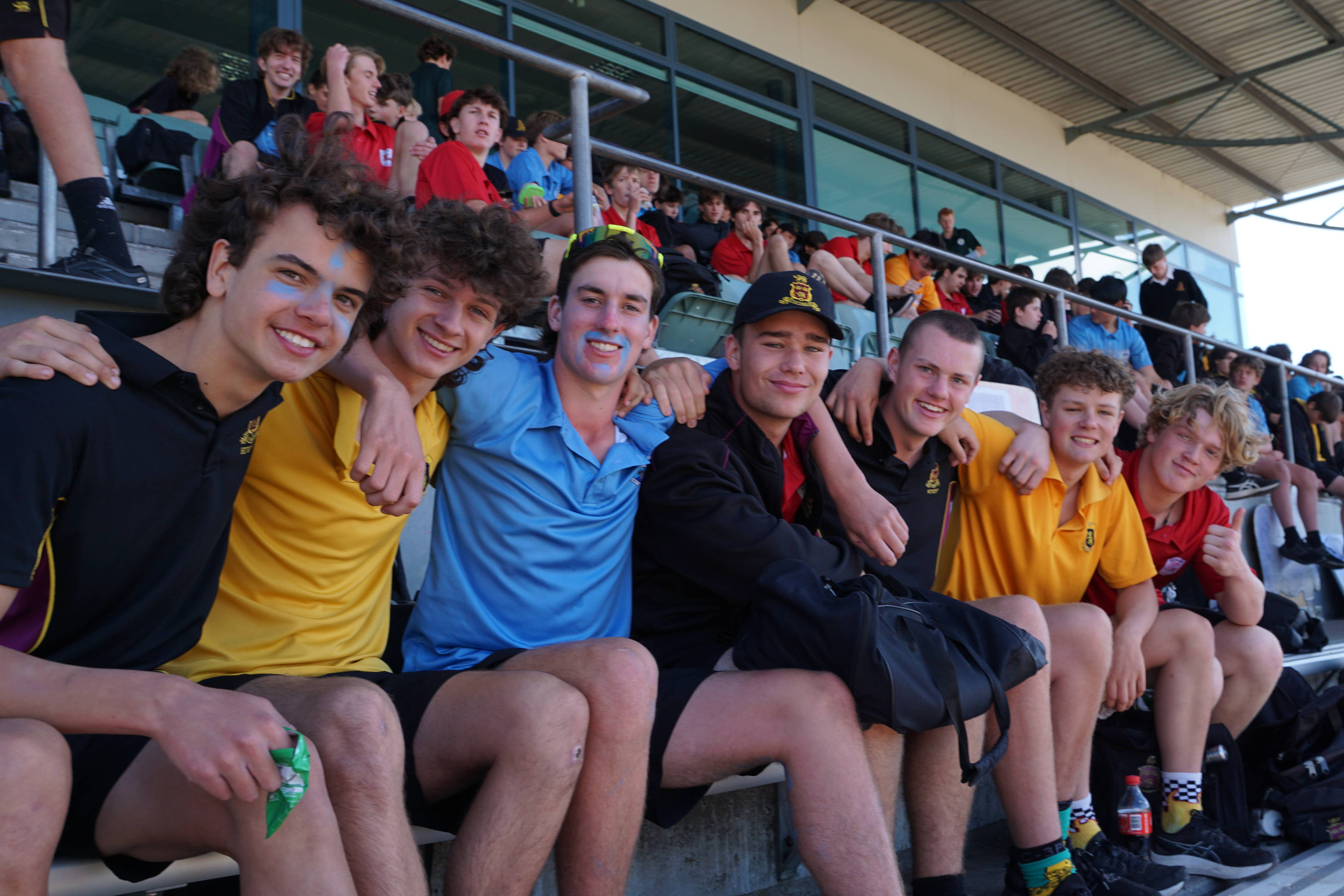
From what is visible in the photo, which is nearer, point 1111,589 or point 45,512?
point 45,512

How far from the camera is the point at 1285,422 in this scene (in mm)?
8055

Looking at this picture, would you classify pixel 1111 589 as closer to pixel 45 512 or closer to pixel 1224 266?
pixel 45 512

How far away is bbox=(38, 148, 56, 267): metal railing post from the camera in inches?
100

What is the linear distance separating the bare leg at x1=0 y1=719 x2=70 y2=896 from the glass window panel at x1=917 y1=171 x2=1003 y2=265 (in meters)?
11.1

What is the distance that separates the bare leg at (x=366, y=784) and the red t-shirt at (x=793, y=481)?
1.35 metres

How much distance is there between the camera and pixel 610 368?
7.79 feet

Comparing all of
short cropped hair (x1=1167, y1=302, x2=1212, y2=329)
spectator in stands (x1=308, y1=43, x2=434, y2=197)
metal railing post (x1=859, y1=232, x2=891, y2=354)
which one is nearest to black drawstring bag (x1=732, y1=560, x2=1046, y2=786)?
metal railing post (x1=859, y1=232, x2=891, y2=354)

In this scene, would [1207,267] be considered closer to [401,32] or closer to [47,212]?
[401,32]

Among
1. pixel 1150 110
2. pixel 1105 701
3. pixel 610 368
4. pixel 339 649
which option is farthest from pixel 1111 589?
pixel 1150 110

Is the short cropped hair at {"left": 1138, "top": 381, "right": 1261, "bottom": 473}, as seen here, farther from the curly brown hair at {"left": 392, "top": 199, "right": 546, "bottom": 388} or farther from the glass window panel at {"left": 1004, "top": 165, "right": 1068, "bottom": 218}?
the glass window panel at {"left": 1004, "top": 165, "right": 1068, "bottom": 218}

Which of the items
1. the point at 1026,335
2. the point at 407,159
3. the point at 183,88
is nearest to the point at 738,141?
the point at 1026,335

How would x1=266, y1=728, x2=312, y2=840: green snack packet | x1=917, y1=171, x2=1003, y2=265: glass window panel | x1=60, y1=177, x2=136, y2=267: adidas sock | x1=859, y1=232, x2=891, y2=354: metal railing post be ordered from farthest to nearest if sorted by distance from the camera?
x1=917, y1=171, x2=1003, y2=265: glass window panel
x1=859, y1=232, x2=891, y2=354: metal railing post
x1=60, y1=177, x2=136, y2=267: adidas sock
x1=266, y1=728, x2=312, y2=840: green snack packet

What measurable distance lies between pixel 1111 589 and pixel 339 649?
8.81ft

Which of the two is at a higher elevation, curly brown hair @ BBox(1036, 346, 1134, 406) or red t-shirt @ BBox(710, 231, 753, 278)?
red t-shirt @ BBox(710, 231, 753, 278)
